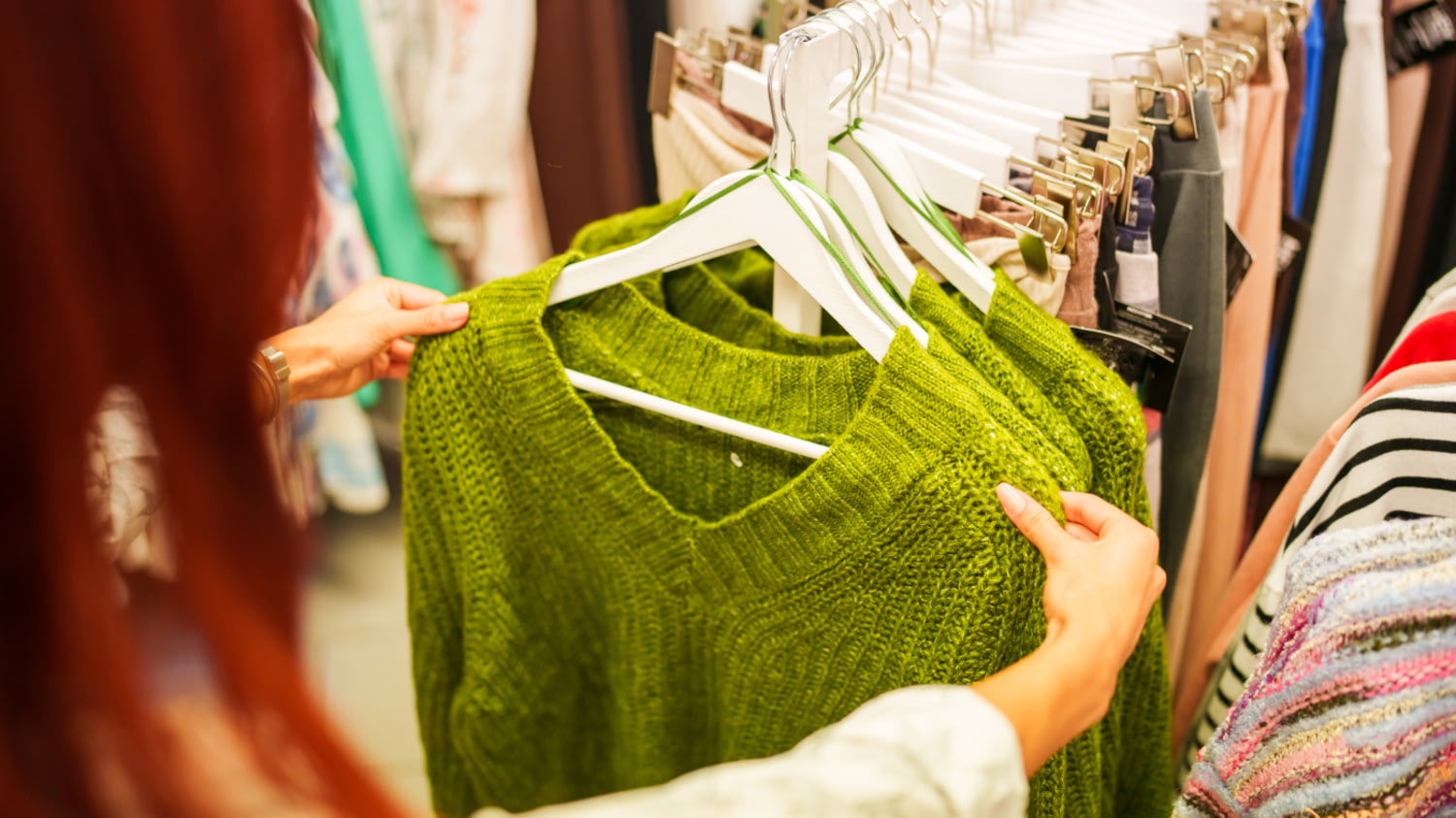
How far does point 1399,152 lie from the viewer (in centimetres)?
116

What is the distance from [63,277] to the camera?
0.93ft

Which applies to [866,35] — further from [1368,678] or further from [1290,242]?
[1290,242]

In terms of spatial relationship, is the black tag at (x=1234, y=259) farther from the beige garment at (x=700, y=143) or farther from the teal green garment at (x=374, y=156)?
the teal green garment at (x=374, y=156)

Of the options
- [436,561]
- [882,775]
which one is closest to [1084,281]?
[882,775]

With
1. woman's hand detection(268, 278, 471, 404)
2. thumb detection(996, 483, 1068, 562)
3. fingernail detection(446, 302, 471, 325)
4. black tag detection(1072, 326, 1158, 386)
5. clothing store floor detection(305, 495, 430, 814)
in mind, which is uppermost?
fingernail detection(446, 302, 471, 325)

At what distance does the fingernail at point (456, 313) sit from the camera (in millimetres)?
684

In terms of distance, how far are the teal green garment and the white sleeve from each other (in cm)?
81

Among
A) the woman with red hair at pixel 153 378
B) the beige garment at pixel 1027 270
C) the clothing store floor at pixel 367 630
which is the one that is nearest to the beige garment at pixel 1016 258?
the beige garment at pixel 1027 270

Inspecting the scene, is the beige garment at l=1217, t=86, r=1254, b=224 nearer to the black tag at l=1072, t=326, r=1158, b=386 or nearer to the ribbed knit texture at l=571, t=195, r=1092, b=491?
the black tag at l=1072, t=326, r=1158, b=386

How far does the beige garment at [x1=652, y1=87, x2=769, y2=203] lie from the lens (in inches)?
34.4

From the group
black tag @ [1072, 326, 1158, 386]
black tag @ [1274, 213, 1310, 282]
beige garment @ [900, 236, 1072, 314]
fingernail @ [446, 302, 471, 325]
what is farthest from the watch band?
black tag @ [1274, 213, 1310, 282]

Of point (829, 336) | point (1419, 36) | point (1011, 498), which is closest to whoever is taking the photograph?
point (1011, 498)

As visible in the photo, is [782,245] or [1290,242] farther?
[1290,242]

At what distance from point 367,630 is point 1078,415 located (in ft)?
4.82
